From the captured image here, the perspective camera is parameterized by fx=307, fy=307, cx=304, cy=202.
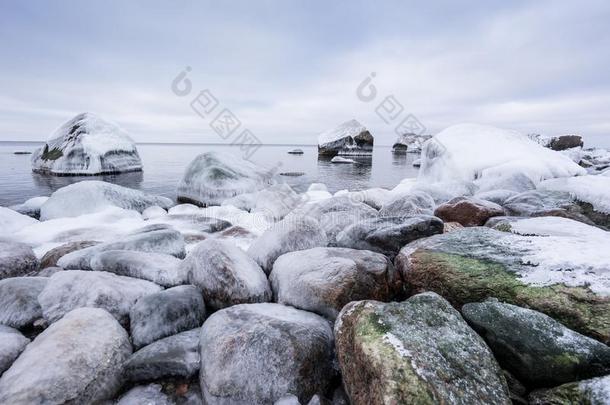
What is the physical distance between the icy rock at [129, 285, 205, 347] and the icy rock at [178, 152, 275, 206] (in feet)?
27.1

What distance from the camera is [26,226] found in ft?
25.2

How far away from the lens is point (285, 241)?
15.8ft

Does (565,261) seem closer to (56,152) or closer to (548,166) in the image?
(548,166)

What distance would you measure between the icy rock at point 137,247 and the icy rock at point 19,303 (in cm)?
91

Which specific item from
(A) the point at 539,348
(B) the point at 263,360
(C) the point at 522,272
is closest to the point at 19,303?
(B) the point at 263,360

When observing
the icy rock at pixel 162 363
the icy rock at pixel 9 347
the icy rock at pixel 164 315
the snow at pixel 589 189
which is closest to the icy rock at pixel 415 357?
the icy rock at pixel 162 363

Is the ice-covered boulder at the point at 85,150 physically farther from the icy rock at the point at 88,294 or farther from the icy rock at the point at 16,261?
the icy rock at the point at 88,294

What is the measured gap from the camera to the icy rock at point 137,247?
4867mm

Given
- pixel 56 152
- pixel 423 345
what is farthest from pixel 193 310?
pixel 56 152

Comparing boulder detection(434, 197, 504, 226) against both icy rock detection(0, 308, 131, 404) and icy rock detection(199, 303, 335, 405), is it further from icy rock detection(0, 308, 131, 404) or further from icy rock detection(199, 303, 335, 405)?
icy rock detection(0, 308, 131, 404)

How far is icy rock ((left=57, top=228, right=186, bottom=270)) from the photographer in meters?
4.87

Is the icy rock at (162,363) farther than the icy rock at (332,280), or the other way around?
the icy rock at (332,280)

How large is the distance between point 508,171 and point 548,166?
213 centimetres

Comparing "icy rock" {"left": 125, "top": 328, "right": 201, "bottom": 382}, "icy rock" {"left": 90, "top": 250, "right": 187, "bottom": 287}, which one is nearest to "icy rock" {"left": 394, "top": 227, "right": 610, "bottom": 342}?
"icy rock" {"left": 125, "top": 328, "right": 201, "bottom": 382}
